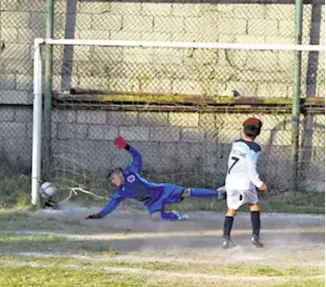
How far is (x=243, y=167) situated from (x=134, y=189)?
1773 mm

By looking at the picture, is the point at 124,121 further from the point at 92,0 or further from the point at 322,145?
the point at 322,145

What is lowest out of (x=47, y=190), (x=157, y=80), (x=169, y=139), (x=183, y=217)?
(x=183, y=217)

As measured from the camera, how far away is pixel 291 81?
1320 centimetres

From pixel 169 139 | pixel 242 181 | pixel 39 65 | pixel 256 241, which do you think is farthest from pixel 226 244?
pixel 169 139

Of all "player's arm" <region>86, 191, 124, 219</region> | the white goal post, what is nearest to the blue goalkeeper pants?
"player's arm" <region>86, 191, 124, 219</region>

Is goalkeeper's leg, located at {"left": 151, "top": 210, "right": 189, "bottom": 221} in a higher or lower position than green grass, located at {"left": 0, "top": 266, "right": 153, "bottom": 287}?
higher

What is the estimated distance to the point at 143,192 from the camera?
416 inches

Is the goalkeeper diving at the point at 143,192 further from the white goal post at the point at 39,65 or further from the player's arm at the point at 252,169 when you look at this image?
the player's arm at the point at 252,169

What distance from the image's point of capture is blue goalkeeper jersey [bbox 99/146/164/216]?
10.5 metres

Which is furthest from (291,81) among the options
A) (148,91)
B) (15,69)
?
(15,69)

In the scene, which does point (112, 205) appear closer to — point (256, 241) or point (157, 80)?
point (256, 241)

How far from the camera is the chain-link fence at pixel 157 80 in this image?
13.2 m

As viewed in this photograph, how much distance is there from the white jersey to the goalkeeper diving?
3.94 ft

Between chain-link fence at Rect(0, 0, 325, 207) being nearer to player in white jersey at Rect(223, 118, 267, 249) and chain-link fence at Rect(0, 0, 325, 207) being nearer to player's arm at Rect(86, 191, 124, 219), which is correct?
player's arm at Rect(86, 191, 124, 219)
